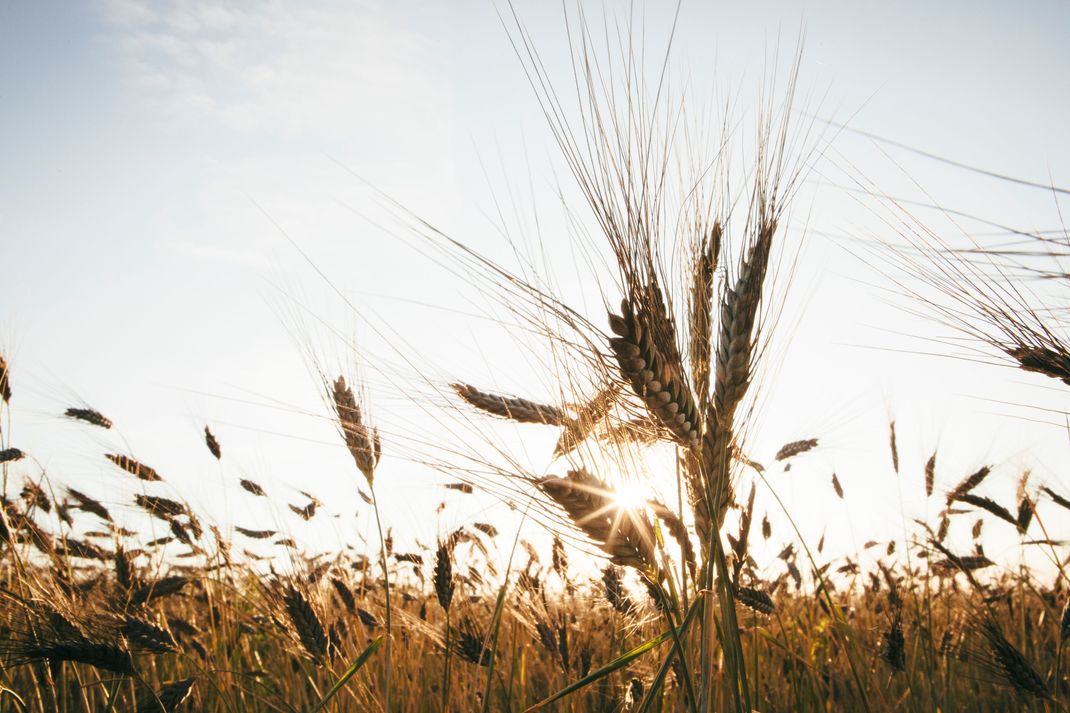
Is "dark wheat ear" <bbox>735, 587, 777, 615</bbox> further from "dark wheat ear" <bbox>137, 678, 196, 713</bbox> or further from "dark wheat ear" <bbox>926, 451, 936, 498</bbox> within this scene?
"dark wheat ear" <bbox>926, 451, 936, 498</bbox>

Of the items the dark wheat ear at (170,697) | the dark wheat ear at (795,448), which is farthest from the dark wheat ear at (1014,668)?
the dark wheat ear at (170,697)

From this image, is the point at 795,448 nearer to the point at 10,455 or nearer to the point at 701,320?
the point at 701,320

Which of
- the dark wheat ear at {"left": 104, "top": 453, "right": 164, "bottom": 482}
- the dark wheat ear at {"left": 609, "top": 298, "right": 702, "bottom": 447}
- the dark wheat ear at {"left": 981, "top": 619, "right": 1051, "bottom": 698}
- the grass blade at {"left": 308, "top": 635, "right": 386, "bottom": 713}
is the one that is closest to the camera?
the dark wheat ear at {"left": 609, "top": 298, "right": 702, "bottom": 447}

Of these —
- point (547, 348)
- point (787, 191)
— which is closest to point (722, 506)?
point (547, 348)

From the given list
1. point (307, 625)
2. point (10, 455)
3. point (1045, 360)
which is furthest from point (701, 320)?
point (10, 455)

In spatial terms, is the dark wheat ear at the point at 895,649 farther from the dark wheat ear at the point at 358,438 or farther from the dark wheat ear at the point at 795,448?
the dark wheat ear at the point at 358,438

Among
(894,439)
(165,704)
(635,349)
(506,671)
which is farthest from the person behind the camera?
(894,439)

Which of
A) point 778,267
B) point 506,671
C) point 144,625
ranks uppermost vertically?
point 778,267

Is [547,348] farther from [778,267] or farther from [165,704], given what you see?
[165,704]

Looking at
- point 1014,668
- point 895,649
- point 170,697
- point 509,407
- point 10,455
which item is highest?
point 509,407

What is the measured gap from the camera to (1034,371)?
1626 millimetres

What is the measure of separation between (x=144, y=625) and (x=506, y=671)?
1.63 meters

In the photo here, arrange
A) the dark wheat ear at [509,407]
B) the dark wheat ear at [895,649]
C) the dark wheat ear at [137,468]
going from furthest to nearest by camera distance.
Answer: the dark wheat ear at [137,468] → the dark wheat ear at [895,649] → the dark wheat ear at [509,407]

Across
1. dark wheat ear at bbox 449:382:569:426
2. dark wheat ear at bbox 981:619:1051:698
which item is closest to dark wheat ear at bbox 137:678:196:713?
dark wheat ear at bbox 449:382:569:426
